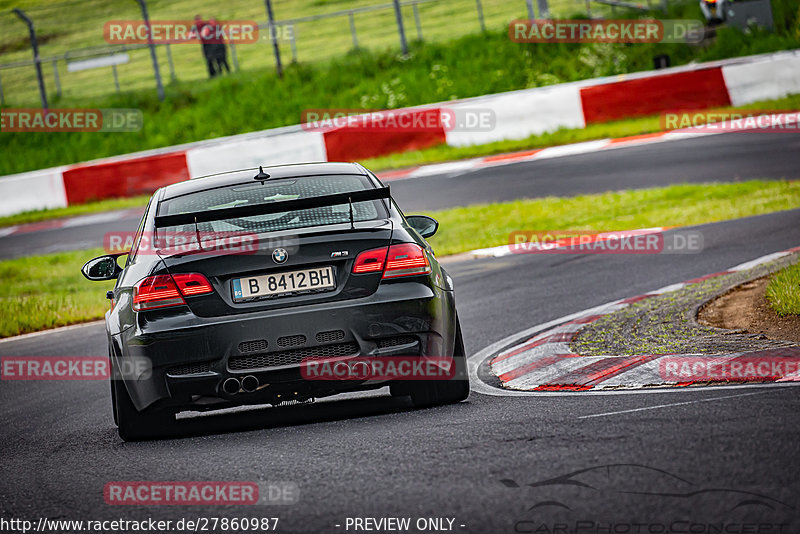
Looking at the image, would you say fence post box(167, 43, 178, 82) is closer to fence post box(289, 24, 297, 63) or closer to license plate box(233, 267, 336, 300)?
fence post box(289, 24, 297, 63)

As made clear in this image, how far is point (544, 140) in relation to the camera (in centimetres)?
2119

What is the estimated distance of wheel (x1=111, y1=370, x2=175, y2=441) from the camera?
6.46 metres

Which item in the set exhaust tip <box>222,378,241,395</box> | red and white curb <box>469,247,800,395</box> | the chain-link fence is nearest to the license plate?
exhaust tip <box>222,378,241,395</box>

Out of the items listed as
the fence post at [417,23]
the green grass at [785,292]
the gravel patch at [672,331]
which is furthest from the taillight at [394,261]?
the fence post at [417,23]

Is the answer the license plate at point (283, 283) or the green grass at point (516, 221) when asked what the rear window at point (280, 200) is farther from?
the green grass at point (516, 221)

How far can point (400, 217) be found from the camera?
675 cm

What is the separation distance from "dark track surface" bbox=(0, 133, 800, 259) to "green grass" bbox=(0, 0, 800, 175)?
7.92 m

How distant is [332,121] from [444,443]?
16.7 metres

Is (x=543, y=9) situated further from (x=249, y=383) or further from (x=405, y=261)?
(x=249, y=383)

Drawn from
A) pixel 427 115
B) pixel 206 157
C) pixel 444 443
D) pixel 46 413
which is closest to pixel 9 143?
pixel 206 157

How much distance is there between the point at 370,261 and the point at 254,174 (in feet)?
4.35

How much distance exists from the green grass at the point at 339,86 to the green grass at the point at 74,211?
7.26 metres

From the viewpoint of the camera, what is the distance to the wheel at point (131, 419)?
646cm

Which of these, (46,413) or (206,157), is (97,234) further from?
(46,413)
